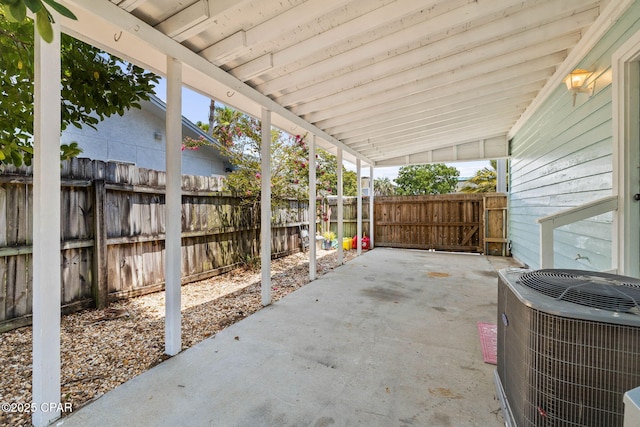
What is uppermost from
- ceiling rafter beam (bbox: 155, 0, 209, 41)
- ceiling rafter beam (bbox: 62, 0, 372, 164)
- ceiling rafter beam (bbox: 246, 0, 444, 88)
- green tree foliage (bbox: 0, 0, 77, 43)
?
ceiling rafter beam (bbox: 246, 0, 444, 88)

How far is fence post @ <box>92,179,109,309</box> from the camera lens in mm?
3150

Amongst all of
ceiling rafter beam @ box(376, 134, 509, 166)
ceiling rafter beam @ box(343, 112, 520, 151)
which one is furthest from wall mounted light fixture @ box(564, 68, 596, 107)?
ceiling rafter beam @ box(376, 134, 509, 166)

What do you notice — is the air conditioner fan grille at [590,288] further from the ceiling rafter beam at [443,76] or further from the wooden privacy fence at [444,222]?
the wooden privacy fence at [444,222]

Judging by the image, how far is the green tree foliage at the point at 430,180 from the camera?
869 inches

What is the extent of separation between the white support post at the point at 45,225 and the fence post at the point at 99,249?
1812mm

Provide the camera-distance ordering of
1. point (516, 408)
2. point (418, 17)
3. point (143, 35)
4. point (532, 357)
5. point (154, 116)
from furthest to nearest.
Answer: point (154, 116) < point (418, 17) < point (143, 35) < point (516, 408) < point (532, 357)

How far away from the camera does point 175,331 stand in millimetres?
2318

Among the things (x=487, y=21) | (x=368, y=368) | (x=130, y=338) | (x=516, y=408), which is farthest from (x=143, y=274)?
(x=487, y=21)

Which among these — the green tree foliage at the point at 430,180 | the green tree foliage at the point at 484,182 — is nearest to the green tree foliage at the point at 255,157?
the green tree foliage at the point at 484,182

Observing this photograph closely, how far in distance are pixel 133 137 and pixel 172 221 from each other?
18.5ft

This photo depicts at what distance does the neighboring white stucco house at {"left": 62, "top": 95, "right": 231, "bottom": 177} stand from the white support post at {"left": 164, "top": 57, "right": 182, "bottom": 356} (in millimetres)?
4341

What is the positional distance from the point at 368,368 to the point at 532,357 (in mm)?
1224

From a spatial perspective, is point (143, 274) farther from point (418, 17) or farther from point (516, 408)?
point (418, 17)

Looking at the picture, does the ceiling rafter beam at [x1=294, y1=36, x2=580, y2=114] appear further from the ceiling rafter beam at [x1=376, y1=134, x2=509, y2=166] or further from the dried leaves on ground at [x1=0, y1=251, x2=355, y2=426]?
the ceiling rafter beam at [x1=376, y1=134, x2=509, y2=166]
